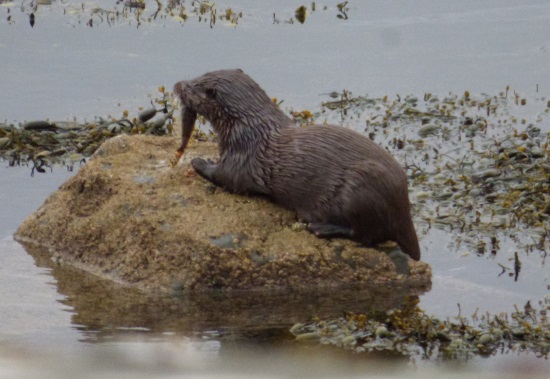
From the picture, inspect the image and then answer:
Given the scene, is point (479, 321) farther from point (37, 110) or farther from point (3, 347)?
point (37, 110)

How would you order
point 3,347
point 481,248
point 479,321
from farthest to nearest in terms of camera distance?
point 481,248 < point 479,321 < point 3,347

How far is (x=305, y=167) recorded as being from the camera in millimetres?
7152

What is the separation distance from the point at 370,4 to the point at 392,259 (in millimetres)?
9457

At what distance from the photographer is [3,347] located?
6.15m

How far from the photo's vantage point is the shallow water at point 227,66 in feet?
21.3

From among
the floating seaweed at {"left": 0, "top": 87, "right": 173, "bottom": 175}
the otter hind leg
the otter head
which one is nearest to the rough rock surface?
the otter hind leg

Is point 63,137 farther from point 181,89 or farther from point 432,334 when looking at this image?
point 432,334

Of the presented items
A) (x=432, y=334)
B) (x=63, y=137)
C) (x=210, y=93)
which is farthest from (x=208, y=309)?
(x=63, y=137)

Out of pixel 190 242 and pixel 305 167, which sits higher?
pixel 305 167

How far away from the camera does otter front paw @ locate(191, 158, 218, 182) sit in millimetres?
7539

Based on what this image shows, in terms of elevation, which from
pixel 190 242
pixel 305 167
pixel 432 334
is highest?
pixel 305 167

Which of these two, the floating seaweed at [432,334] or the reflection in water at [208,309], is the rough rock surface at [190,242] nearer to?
the reflection in water at [208,309]

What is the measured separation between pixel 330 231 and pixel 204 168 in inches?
40.7

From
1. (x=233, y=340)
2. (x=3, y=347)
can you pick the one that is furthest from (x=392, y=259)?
(x=3, y=347)
